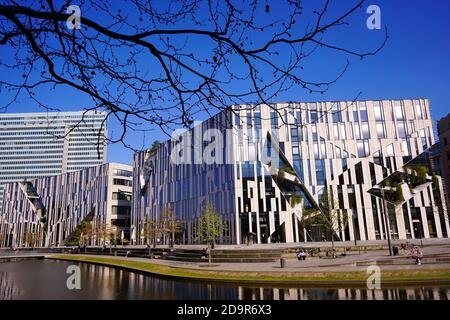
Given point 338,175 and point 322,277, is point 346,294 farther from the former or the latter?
point 338,175

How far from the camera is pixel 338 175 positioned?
59.9 m

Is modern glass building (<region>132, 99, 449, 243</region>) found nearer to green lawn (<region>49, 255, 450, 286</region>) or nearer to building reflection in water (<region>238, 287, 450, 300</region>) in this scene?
green lawn (<region>49, 255, 450, 286</region>)

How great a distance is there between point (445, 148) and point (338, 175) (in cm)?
2193

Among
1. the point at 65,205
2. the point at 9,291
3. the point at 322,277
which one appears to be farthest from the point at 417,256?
the point at 65,205

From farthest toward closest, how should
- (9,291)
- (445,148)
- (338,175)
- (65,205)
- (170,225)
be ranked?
(65,205)
(170,225)
(445,148)
(338,175)
(9,291)

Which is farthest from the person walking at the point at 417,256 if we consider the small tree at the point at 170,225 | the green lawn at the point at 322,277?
the small tree at the point at 170,225

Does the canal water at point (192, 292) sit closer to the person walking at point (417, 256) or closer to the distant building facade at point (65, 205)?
the person walking at point (417, 256)

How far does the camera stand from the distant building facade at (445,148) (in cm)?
6074

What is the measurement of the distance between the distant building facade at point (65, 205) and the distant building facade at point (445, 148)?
2974 inches

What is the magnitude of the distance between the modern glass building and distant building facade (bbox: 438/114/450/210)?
12.1 ft

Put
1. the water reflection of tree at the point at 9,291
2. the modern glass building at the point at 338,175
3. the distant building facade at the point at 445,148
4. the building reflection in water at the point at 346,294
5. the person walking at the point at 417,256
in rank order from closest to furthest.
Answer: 1. the building reflection in water at the point at 346,294
2. the water reflection of tree at the point at 9,291
3. the person walking at the point at 417,256
4. the modern glass building at the point at 338,175
5. the distant building facade at the point at 445,148

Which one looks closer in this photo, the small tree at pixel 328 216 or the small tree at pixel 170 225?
the small tree at pixel 328 216
